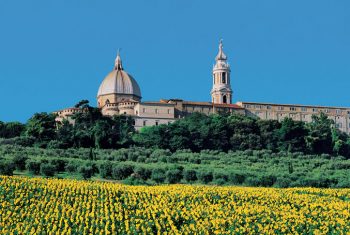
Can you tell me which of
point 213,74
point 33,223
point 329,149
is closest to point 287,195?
point 33,223

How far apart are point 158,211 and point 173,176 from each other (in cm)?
1941

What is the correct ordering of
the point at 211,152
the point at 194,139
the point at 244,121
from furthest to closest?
the point at 244,121
the point at 194,139
the point at 211,152

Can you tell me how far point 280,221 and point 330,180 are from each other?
925 inches

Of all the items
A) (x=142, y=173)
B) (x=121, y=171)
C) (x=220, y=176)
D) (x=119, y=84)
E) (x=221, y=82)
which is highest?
(x=221, y=82)

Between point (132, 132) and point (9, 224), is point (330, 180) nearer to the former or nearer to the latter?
point (9, 224)

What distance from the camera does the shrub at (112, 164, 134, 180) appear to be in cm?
4322

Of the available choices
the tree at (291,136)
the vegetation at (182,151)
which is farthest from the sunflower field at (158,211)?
the tree at (291,136)

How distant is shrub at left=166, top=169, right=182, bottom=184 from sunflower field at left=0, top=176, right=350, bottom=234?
10.5 m

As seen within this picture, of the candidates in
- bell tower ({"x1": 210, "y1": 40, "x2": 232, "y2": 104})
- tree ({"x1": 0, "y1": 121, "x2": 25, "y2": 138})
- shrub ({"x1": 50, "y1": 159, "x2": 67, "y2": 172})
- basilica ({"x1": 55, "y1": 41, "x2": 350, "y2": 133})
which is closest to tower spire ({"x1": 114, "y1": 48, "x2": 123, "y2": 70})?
basilica ({"x1": 55, "y1": 41, "x2": 350, "y2": 133})

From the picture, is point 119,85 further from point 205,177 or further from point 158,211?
point 158,211

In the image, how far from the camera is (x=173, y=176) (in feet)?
142

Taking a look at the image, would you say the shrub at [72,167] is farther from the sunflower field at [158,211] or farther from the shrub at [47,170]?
the sunflower field at [158,211]

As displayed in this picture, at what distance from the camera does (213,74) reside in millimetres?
115000

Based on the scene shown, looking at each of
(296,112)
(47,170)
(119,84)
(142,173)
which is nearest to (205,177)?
(142,173)
